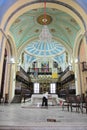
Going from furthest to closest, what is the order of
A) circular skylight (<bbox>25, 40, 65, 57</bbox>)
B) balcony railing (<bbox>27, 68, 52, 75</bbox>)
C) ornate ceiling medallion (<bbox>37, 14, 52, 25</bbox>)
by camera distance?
balcony railing (<bbox>27, 68, 52, 75</bbox>), circular skylight (<bbox>25, 40, 65, 57</bbox>), ornate ceiling medallion (<bbox>37, 14, 52, 25</bbox>)

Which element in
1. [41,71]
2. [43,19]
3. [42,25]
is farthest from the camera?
[41,71]

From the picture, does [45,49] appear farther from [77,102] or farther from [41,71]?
[77,102]

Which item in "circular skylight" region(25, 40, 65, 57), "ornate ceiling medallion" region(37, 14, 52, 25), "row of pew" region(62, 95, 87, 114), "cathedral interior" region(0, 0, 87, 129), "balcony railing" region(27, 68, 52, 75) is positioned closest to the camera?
"row of pew" region(62, 95, 87, 114)

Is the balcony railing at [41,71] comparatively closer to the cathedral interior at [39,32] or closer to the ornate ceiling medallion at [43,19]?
the cathedral interior at [39,32]

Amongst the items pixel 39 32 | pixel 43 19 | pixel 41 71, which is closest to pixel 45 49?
pixel 41 71

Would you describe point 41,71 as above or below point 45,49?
below

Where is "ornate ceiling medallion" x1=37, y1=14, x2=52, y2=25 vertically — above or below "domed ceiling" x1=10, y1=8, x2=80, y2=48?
above

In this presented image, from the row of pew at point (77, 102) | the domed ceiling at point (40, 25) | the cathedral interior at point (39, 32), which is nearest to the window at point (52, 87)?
the cathedral interior at point (39, 32)

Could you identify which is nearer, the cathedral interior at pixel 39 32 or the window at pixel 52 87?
the cathedral interior at pixel 39 32

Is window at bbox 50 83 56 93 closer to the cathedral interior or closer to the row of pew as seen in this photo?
the cathedral interior

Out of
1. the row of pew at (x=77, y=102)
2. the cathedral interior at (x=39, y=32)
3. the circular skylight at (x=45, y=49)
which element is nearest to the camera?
the row of pew at (x=77, y=102)

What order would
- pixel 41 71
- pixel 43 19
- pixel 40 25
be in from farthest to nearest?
pixel 41 71 < pixel 40 25 < pixel 43 19

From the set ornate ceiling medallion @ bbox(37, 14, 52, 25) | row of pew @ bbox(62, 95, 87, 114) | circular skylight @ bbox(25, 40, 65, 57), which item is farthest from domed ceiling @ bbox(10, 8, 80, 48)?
circular skylight @ bbox(25, 40, 65, 57)

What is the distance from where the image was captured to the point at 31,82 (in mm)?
25781
